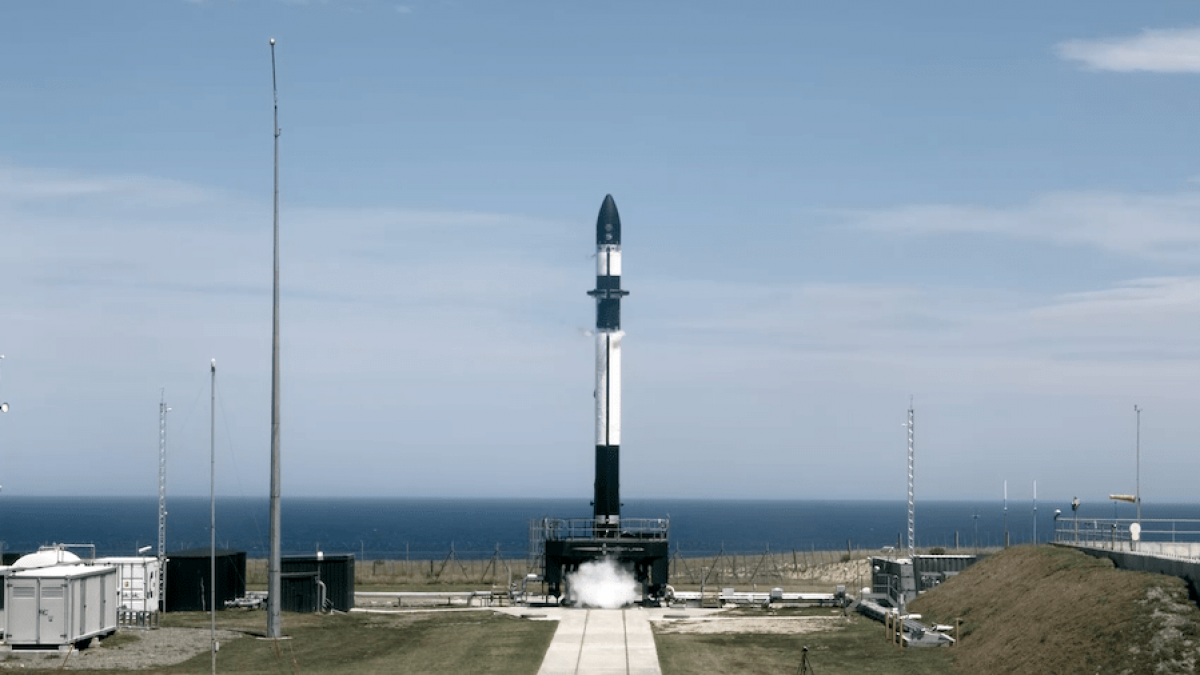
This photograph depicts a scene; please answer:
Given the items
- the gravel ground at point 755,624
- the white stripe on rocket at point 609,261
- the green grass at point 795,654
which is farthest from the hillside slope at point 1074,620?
the white stripe on rocket at point 609,261

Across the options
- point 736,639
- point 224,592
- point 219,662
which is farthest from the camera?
point 224,592

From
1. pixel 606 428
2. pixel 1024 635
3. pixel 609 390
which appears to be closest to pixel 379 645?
pixel 606 428

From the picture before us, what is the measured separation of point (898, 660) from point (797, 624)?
1104 centimetres

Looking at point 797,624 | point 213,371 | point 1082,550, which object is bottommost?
point 797,624

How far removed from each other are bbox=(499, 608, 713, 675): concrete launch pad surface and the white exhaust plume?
1487 mm

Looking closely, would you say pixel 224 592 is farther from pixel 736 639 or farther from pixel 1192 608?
pixel 1192 608

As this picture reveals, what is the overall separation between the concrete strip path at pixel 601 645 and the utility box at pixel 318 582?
31.4 ft

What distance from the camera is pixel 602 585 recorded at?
63812mm

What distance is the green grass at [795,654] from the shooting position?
4228cm

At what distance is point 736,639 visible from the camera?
50219 mm

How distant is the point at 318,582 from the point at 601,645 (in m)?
16.2

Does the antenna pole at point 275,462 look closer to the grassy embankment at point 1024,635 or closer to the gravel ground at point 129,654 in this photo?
the gravel ground at point 129,654

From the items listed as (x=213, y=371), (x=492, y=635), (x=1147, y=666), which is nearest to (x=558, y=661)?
(x=492, y=635)

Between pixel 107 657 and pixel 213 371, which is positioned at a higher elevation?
pixel 213 371
